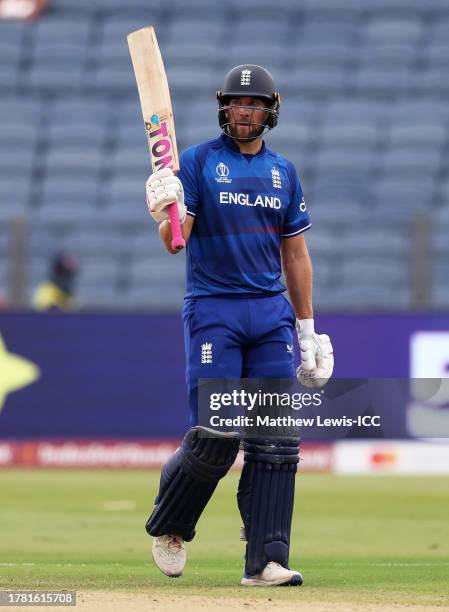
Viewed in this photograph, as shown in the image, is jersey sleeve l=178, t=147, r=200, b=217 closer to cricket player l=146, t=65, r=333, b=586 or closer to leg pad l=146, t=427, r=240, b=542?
cricket player l=146, t=65, r=333, b=586

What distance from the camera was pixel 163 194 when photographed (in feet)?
18.2

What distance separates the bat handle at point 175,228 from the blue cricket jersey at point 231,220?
137mm

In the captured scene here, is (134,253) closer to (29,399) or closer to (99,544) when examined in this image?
(29,399)

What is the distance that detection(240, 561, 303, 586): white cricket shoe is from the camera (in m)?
5.63

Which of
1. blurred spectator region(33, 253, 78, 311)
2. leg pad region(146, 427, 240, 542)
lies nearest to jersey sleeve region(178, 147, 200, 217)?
leg pad region(146, 427, 240, 542)

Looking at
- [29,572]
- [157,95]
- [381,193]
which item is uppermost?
[381,193]

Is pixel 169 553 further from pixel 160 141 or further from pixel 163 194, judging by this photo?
pixel 160 141

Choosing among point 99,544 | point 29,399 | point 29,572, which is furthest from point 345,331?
point 29,572

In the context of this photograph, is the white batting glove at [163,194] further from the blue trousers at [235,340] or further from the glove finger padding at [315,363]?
the glove finger padding at [315,363]

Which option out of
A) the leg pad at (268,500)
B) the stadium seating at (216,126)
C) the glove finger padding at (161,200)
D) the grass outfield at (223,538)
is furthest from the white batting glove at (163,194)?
the stadium seating at (216,126)

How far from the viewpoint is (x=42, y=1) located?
21.5m

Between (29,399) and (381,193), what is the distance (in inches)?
255

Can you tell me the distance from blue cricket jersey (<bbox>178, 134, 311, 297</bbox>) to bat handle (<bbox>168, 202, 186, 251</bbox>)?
14cm

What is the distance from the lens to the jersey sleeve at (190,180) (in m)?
5.73
